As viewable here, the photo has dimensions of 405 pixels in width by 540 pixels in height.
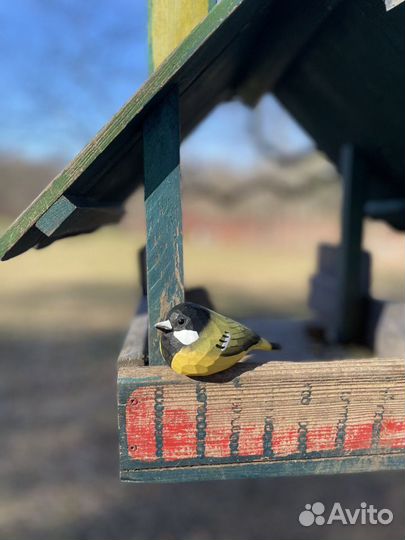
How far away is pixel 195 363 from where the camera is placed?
102 cm

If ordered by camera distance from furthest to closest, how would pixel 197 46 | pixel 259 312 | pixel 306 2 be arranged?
pixel 259 312 < pixel 306 2 < pixel 197 46

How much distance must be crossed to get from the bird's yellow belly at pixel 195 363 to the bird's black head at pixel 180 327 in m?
0.02

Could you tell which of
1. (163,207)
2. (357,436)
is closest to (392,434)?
(357,436)

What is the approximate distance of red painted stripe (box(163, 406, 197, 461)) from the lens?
1089mm

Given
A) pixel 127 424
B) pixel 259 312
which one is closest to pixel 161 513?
pixel 127 424

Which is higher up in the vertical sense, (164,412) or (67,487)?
(164,412)

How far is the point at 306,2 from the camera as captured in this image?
132 cm

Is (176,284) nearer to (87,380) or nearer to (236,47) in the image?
(236,47)

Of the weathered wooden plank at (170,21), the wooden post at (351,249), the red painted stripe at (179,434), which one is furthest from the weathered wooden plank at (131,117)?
the wooden post at (351,249)

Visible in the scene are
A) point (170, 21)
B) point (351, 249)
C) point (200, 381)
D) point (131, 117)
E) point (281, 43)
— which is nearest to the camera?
point (131, 117)

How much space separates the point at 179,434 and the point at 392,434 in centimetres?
49

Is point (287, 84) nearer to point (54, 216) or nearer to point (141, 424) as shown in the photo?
point (54, 216)

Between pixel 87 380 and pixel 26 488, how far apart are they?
1.82 m

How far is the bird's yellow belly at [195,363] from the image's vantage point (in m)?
1.01
